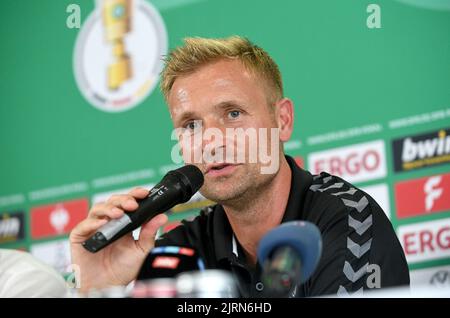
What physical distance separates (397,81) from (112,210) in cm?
135

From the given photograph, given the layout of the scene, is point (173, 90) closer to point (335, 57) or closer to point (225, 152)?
point (225, 152)

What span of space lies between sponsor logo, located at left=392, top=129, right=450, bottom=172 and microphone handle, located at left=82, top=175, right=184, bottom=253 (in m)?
1.16

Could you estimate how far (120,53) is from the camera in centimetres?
268

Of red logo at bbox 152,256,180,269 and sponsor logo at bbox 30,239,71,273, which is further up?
red logo at bbox 152,256,180,269

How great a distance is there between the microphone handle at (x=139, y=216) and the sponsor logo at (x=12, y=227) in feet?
5.93

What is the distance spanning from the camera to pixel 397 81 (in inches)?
86.4

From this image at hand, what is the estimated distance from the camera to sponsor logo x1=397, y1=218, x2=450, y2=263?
6.82 feet

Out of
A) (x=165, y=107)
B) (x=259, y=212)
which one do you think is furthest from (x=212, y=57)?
(x=165, y=107)

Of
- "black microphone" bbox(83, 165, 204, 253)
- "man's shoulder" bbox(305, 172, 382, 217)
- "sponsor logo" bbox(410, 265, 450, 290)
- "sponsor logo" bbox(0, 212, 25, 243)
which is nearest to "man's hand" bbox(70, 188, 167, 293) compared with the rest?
"black microphone" bbox(83, 165, 204, 253)

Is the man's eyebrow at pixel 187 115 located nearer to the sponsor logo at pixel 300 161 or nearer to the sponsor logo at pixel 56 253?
the sponsor logo at pixel 300 161

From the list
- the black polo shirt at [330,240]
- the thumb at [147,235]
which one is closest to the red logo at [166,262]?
the black polo shirt at [330,240]

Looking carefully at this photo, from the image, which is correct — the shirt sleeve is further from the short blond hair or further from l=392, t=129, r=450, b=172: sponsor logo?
l=392, t=129, r=450, b=172: sponsor logo

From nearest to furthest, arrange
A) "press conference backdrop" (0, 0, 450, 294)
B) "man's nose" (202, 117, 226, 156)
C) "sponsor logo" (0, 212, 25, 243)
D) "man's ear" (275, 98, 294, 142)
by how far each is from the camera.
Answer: "man's nose" (202, 117, 226, 156) → "man's ear" (275, 98, 294, 142) → "press conference backdrop" (0, 0, 450, 294) → "sponsor logo" (0, 212, 25, 243)
